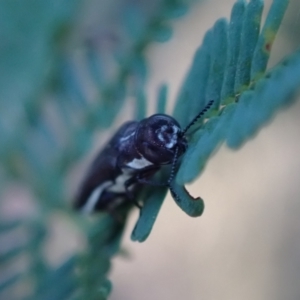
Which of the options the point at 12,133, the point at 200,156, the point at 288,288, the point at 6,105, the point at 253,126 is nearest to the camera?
the point at 253,126

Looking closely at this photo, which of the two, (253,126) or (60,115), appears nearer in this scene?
(253,126)

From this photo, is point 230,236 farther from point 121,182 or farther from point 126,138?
point 126,138

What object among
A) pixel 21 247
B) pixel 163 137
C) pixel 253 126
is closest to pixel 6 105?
pixel 21 247

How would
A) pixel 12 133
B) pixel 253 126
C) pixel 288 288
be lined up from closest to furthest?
pixel 253 126 < pixel 12 133 < pixel 288 288

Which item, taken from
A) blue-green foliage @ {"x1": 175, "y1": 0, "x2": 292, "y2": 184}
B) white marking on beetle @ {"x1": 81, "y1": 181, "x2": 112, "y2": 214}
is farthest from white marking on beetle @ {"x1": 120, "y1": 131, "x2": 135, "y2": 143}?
blue-green foliage @ {"x1": 175, "y1": 0, "x2": 292, "y2": 184}

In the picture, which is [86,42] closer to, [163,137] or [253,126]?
[163,137]

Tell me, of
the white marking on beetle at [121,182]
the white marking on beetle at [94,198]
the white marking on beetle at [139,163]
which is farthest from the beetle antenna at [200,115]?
the white marking on beetle at [94,198]

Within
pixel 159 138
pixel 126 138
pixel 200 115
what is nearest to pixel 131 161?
pixel 126 138
